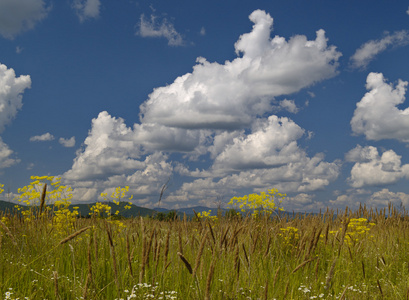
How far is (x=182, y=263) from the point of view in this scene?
421 cm

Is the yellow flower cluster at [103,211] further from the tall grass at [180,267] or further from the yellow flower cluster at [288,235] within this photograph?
the yellow flower cluster at [288,235]

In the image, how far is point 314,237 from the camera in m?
3.48

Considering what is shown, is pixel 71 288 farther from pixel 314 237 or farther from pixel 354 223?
pixel 354 223

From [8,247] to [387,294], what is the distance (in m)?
6.64

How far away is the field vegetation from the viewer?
9.63 feet

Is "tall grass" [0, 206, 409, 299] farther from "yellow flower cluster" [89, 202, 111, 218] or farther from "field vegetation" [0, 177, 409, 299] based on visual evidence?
"yellow flower cluster" [89, 202, 111, 218]

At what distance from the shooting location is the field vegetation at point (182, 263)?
2.94 m

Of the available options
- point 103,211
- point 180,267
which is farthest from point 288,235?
point 180,267

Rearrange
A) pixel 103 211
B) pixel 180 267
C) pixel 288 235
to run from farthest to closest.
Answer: pixel 288 235 < pixel 103 211 < pixel 180 267

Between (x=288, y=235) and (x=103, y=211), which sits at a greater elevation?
(x=103, y=211)

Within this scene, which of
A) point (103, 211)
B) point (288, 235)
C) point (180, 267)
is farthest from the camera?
point (288, 235)

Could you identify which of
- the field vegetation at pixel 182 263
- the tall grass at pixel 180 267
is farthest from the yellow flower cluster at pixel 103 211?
the tall grass at pixel 180 267

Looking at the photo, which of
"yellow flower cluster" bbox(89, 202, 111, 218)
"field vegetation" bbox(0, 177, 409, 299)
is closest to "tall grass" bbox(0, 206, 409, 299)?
"field vegetation" bbox(0, 177, 409, 299)

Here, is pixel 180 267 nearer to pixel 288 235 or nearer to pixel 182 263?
pixel 182 263
